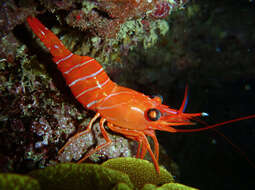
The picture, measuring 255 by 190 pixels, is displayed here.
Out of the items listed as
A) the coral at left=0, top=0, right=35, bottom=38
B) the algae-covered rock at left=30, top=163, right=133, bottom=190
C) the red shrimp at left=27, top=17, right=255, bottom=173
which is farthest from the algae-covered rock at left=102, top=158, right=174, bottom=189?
the coral at left=0, top=0, right=35, bottom=38

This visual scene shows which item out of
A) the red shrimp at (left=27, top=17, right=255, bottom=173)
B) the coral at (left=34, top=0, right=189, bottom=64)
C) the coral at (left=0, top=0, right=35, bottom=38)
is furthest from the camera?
the red shrimp at (left=27, top=17, right=255, bottom=173)

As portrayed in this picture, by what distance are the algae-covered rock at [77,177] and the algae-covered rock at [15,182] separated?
22cm

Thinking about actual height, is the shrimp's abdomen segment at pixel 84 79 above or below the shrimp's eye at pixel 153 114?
above

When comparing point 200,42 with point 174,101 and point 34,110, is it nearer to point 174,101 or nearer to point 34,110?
point 174,101

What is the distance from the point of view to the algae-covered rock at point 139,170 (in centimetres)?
252

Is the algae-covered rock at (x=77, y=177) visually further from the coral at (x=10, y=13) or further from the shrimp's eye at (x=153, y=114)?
the coral at (x=10, y=13)

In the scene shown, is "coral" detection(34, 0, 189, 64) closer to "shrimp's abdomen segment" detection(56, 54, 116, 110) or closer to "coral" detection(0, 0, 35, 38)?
"coral" detection(0, 0, 35, 38)

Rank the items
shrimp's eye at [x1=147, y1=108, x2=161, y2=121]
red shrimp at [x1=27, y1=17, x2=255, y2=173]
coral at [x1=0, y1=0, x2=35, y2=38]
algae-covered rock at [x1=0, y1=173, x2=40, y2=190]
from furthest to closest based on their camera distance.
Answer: red shrimp at [x1=27, y1=17, x2=255, y2=173]
shrimp's eye at [x1=147, y1=108, x2=161, y2=121]
coral at [x1=0, y1=0, x2=35, y2=38]
algae-covered rock at [x1=0, y1=173, x2=40, y2=190]

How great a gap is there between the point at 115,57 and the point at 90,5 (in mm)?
1748

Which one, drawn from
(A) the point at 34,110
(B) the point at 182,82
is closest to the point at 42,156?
(A) the point at 34,110

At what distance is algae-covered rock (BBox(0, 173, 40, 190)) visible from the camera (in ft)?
4.67

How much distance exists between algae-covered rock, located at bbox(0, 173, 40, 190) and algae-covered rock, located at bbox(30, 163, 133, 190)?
22cm

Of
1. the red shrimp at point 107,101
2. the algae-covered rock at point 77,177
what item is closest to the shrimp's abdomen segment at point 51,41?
the red shrimp at point 107,101

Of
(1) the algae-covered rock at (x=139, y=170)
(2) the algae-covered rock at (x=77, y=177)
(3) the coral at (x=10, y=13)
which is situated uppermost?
(3) the coral at (x=10, y=13)
